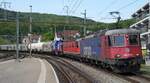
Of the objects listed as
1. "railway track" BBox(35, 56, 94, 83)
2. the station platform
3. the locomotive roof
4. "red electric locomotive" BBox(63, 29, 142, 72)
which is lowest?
"railway track" BBox(35, 56, 94, 83)

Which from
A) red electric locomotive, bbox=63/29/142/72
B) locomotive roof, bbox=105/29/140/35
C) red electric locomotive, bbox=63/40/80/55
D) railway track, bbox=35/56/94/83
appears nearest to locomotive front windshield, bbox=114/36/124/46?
red electric locomotive, bbox=63/29/142/72

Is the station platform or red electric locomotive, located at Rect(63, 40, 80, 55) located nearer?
the station platform

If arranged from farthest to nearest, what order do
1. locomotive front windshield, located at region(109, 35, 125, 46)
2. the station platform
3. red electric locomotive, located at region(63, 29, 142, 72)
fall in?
1. locomotive front windshield, located at region(109, 35, 125, 46)
2. red electric locomotive, located at region(63, 29, 142, 72)
3. the station platform

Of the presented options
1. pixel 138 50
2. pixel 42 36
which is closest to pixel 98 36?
pixel 138 50

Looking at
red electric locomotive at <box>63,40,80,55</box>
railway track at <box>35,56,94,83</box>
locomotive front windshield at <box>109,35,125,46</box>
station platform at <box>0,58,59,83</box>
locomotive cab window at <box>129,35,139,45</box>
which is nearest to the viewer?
station platform at <box>0,58,59,83</box>

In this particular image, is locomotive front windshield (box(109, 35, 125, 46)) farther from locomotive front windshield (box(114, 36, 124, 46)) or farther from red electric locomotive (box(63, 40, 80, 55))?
red electric locomotive (box(63, 40, 80, 55))

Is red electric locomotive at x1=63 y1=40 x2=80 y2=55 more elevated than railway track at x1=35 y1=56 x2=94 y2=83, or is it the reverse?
red electric locomotive at x1=63 y1=40 x2=80 y2=55

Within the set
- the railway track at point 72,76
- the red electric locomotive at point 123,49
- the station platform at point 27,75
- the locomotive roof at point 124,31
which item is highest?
the locomotive roof at point 124,31

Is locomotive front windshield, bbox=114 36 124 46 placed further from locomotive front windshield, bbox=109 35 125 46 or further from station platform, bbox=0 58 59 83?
station platform, bbox=0 58 59 83

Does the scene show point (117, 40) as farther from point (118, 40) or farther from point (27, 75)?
point (27, 75)

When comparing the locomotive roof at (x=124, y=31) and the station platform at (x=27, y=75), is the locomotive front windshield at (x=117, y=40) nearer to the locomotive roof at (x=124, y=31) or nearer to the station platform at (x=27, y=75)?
the locomotive roof at (x=124, y=31)

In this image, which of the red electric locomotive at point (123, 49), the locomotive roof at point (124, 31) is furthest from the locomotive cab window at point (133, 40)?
the locomotive roof at point (124, 31)

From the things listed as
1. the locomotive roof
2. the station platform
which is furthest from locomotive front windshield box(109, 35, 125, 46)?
the station platform

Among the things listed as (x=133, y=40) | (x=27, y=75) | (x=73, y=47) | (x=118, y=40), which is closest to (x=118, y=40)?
(x=118, y=40)
